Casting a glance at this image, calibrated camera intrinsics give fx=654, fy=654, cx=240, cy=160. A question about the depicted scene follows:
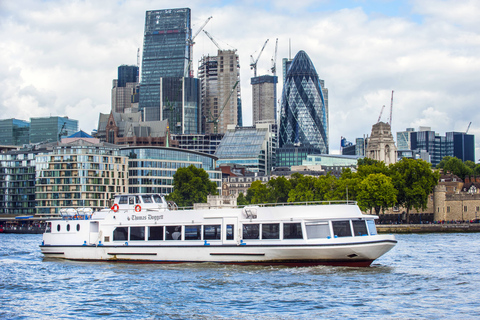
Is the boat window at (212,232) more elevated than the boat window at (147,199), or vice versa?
the boat window at (147,199)

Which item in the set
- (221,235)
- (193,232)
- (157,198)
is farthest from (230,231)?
(157,198)

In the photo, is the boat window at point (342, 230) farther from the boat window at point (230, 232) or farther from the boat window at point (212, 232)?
the boat window at point (212, 232)

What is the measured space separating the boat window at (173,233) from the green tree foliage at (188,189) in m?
82.9

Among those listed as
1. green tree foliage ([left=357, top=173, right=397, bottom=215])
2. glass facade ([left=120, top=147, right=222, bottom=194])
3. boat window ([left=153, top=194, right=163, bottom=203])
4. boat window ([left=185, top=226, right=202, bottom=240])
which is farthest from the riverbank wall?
boat window ([left=185, top=226, right=202, bottom=240])

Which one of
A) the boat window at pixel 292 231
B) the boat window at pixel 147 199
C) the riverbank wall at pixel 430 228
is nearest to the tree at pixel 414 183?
the riverbank wall at pixel 430 228

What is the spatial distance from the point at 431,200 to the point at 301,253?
9157cm

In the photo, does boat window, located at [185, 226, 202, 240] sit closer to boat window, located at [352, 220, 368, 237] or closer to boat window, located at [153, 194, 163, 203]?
boat window, located at [153, 194, 163, 203]

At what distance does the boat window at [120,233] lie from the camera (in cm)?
4600

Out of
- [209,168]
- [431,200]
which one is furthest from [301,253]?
[209,168]

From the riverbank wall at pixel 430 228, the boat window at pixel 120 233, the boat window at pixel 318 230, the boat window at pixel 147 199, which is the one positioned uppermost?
the boat window at pixel 147 199

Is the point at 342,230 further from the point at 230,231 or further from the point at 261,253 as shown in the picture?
the point at 230,231

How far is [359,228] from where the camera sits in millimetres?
39875

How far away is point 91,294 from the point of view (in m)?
33.4

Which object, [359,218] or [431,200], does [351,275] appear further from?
[431,200]
